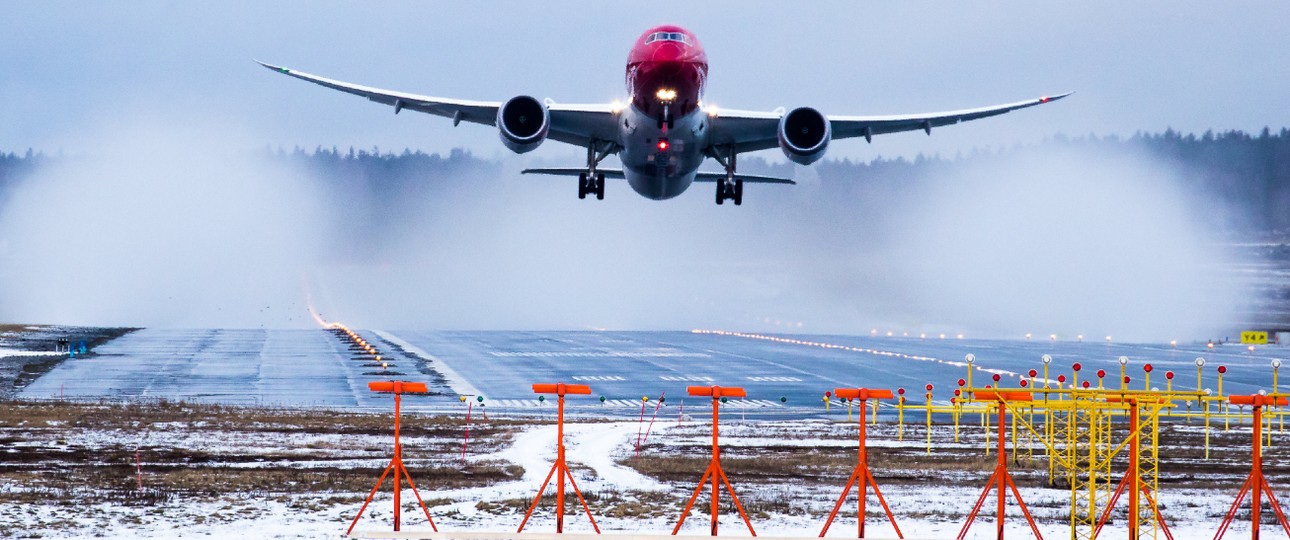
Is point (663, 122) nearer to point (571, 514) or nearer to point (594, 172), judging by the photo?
point (594, 172)

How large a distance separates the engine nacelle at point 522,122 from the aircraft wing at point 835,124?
5232 mm

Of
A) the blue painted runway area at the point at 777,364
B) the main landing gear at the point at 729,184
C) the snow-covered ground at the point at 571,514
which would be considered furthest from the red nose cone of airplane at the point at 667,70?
the blue painted runway area at the point at 777,364

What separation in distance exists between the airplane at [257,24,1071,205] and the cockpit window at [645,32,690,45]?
2 cm

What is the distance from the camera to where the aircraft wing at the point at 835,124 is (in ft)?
121

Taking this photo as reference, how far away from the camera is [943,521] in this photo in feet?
70.3

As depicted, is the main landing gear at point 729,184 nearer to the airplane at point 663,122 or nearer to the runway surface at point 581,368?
the airplane at point 663,122

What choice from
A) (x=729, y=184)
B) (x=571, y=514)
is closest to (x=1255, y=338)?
(x=729, y=184)

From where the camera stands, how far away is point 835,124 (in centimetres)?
3878

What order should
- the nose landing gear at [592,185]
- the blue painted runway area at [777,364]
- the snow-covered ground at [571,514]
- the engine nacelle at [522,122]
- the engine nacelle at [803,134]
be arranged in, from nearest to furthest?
the snow-covered ground at [571,514] < the engine nacelle at [522,122] < the engine nacelle at [803,134] < the nose landing gear at [592,185] < the blue painted runway area at [777,364]

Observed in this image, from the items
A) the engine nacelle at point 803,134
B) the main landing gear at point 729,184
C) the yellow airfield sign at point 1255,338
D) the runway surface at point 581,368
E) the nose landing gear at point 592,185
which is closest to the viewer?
the engine nacelle at point 803,134

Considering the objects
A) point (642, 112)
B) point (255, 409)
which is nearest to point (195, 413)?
point (255, 409)

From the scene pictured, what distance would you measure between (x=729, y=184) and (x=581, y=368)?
83.1ft

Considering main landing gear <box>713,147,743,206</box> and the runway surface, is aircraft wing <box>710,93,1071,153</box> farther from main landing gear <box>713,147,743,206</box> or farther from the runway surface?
the runway surface

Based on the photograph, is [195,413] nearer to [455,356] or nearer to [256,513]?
[256,513]
